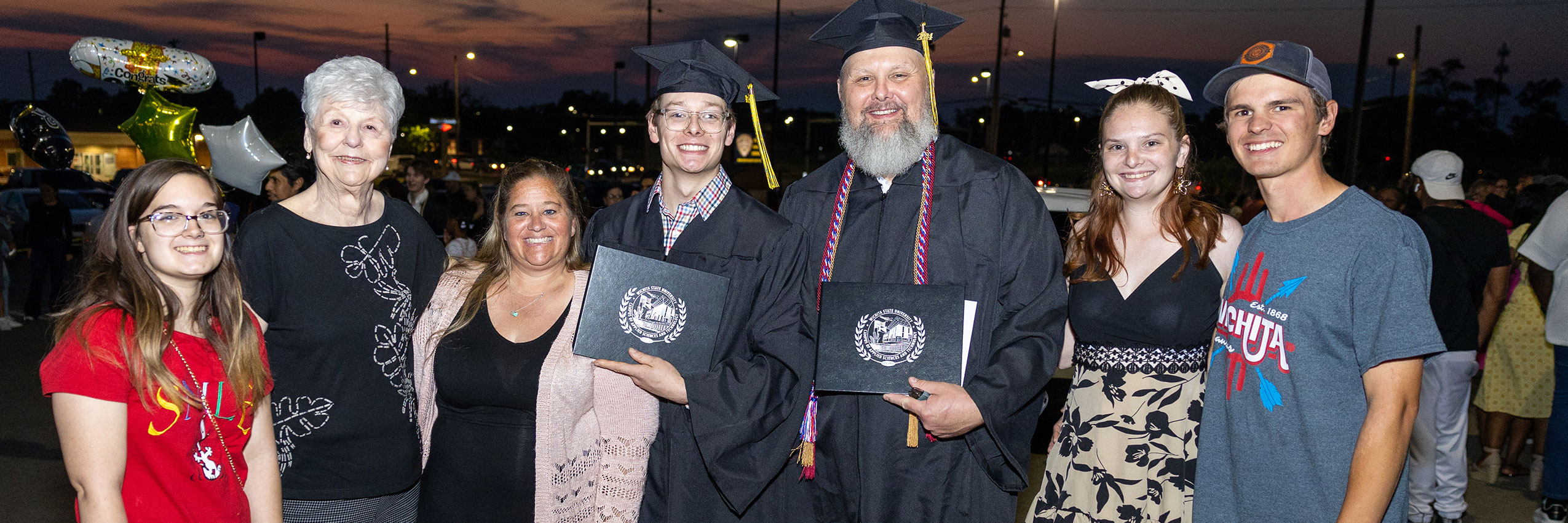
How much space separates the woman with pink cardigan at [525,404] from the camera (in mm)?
2869

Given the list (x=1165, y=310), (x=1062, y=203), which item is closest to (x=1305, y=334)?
(x=1165, y=310)

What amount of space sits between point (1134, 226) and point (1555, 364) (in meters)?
3.49

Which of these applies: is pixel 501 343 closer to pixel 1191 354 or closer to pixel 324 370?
pixel 324 370

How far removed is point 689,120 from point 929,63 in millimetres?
868

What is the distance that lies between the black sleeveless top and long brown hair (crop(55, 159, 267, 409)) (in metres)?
2.48

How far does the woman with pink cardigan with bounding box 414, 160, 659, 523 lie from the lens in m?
2.87

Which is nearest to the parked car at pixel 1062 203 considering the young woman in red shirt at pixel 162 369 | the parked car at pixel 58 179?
the young woman in red shirt at pixel 162 369

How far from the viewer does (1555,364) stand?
482cm

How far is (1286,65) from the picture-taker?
2.46 meters

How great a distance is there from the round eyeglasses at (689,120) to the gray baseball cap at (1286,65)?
1554 millimetres

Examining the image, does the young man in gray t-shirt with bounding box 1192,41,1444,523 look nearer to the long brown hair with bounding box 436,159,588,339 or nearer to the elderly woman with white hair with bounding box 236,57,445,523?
the long brown hair with bounding box 436,159,588,339

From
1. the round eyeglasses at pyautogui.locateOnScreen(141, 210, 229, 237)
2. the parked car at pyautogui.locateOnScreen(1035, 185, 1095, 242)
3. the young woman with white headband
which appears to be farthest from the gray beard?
the parked car at pyautogui.locateOnScreen(1035, 185, 1095, 242)

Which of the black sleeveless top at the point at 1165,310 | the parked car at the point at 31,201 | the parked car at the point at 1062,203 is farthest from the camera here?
the parked car at the point at 31,201

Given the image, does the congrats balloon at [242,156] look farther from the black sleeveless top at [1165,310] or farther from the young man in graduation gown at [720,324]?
the black sleeveless top at [1165,310]
